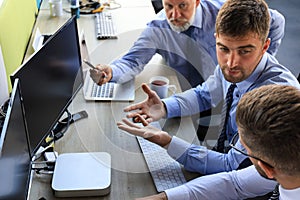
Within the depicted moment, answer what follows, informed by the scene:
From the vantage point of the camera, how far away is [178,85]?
193 cm

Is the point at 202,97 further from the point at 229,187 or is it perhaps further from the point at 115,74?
the point at 229,187

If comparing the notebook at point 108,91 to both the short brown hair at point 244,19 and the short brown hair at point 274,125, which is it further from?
the short brown hair at point 274,125

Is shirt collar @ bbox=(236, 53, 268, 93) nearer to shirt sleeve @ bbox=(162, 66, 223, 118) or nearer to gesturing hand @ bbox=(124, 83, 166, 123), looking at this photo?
shirt sleeve @ bbox=(162, 66, 223, 118)

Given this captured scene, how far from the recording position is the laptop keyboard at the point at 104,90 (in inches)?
71.4

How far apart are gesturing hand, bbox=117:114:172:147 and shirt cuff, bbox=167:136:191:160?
0.02 metres

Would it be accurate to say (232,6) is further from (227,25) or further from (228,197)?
(228,197)

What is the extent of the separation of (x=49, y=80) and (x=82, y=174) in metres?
0.36

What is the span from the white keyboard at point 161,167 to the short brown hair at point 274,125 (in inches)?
14.8

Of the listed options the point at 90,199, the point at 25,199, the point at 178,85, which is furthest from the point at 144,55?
the point at 25,199

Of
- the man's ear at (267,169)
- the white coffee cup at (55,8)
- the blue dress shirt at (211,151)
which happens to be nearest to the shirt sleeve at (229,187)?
the blue dress shirt at (211,151)

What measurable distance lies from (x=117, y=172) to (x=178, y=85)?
670 mm

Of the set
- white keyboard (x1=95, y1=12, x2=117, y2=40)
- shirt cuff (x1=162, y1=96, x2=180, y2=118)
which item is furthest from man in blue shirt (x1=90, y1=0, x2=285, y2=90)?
white keyboard (x1=95, y1=12, x2=117, y2=40)

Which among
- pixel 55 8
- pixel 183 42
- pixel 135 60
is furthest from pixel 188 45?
pixel 55 8

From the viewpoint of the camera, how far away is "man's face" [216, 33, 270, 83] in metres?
1.50
